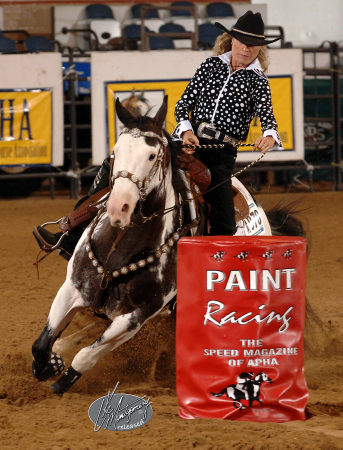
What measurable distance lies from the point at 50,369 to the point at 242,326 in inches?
45.3

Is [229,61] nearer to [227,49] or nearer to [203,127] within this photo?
[227,49]

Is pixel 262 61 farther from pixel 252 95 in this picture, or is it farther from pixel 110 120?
pixel 110 120

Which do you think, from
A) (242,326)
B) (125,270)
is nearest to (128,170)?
(125,270)

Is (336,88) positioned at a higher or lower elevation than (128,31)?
lower

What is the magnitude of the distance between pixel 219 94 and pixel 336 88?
8.37 metres

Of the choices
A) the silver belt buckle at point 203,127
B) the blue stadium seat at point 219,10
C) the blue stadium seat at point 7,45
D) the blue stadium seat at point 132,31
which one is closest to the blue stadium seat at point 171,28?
the blue stadium seat at point 132,31

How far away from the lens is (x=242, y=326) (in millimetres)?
2551

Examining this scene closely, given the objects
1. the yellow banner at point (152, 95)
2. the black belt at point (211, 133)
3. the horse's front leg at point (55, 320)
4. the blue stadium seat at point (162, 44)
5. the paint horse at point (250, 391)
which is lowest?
the paint horse at point (250, 391)

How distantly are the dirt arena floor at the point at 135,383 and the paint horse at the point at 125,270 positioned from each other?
0.27m

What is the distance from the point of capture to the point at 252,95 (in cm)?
331

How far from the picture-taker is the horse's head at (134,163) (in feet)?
8.36

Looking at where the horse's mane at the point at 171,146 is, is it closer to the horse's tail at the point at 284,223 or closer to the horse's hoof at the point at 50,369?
the horse's hoof at the point at 50,369

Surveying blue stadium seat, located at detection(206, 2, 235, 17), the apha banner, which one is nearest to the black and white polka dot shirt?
the apha banner

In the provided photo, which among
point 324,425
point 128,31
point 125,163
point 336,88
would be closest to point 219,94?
point 125,163
